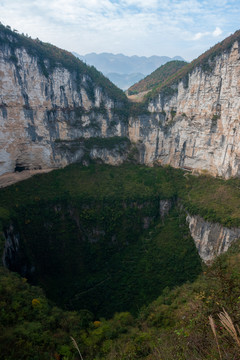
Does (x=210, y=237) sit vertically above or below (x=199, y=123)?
below

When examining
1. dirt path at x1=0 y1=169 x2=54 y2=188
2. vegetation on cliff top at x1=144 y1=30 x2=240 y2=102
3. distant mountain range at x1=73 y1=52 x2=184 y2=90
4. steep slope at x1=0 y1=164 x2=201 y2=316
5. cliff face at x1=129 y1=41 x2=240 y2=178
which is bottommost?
steep slope at x1=0 y1=164 x2=201 y2=316

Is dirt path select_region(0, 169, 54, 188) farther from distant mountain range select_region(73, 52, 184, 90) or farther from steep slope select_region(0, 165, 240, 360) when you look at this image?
distant mountain range select_region(73, 52, 184, 90)

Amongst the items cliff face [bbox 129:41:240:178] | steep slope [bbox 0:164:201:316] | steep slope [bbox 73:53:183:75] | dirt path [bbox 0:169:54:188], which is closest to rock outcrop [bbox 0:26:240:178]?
cliff face [bbox 129:41:240:178]

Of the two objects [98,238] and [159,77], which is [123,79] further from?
[98,238]

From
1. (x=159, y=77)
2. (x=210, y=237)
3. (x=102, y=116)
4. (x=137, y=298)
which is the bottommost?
(x=137, y=298)

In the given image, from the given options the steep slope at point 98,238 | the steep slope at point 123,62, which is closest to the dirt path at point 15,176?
the steep slope at point 98,238

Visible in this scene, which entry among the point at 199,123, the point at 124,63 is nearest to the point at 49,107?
the point at 199,123
